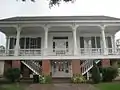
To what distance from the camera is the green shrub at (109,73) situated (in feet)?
58.1

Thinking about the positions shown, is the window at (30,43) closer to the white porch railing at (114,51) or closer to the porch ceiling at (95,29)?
the porch ceiling at (95,29)

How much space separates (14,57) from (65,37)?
23.0 feet

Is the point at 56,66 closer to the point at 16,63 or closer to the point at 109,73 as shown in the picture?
the point at 16,63

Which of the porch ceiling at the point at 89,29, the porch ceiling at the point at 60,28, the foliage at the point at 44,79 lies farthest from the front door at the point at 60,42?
the foliage at the point at 44,79

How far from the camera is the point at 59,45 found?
23.2 meters

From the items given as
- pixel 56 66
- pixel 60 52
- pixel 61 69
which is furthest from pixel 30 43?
pixel 61 69

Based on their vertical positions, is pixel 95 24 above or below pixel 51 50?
above

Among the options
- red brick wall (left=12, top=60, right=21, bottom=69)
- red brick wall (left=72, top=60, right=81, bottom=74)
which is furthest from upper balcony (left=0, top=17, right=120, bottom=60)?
red brick wall (left=72, top=60, right=81, bottom=74)

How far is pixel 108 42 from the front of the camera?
925 inches

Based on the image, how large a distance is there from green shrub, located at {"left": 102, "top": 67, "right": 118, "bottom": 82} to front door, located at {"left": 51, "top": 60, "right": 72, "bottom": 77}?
485 centimetres

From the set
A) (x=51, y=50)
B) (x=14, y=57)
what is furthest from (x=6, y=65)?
(x=51, y=50)

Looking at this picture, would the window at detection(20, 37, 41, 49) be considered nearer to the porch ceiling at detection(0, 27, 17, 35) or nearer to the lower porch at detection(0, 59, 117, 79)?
the porch ceiling at detection(0, 27, 17, 35)

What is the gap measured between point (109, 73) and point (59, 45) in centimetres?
777

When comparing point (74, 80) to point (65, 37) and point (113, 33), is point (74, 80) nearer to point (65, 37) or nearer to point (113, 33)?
point (65, 37)
